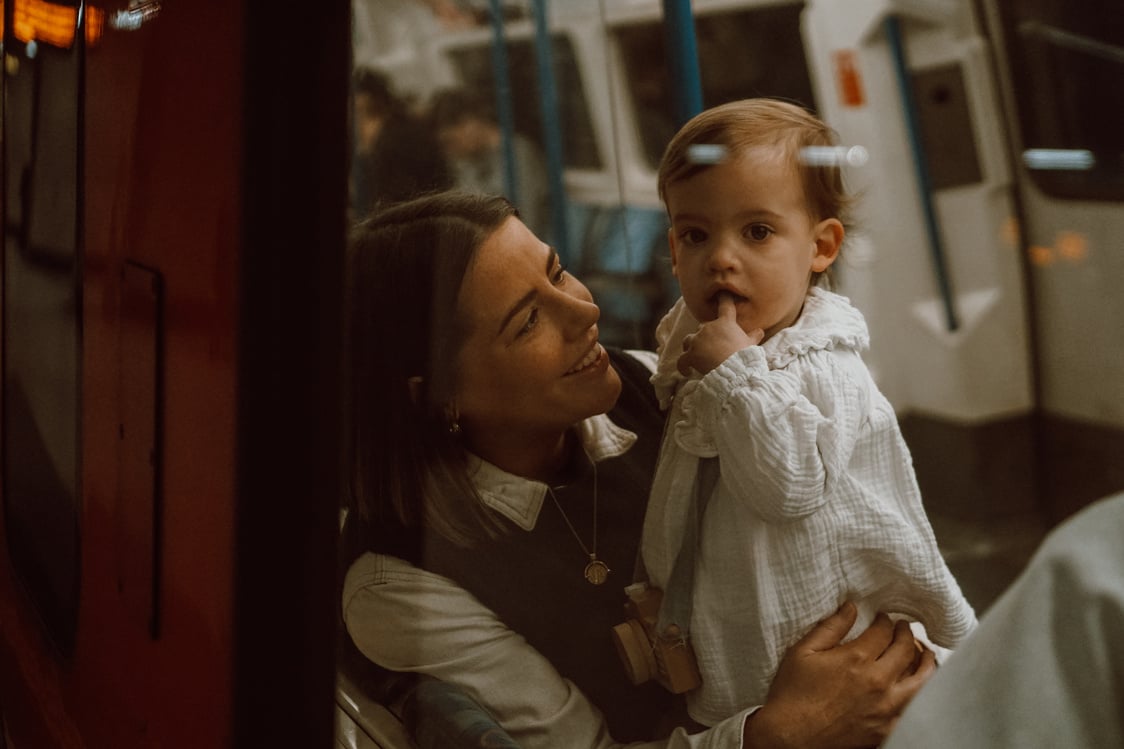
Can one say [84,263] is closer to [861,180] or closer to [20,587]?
[20,587]

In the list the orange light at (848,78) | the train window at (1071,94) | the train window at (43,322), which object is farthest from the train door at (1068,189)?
the train window at (43,322)

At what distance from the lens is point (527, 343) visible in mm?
1158

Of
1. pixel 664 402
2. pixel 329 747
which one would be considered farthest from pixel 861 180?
pixel 329 747

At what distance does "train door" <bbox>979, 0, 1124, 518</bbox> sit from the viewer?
1.12 meters

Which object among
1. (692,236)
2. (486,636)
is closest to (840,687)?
(486,636)

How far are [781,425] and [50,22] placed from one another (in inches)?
56.6

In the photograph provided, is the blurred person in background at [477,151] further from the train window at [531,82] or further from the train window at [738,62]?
the train window at [738,62]

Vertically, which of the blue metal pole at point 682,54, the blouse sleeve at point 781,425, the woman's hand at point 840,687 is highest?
the blue metal pole at point 682,54

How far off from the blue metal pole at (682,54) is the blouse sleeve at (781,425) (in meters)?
0.34

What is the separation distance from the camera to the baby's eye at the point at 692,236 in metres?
1.12

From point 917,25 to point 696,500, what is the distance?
55 centimetres

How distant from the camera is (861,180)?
1.19 metres

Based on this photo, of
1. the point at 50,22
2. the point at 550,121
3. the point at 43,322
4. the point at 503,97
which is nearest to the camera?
the point at 503,97

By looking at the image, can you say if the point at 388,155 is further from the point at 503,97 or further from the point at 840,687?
the point at 840,687
